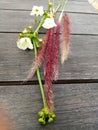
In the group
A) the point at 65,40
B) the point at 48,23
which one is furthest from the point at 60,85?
the point at 48,23

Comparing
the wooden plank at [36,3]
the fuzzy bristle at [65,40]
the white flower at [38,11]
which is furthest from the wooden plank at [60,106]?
the wooden plank at [36,3]

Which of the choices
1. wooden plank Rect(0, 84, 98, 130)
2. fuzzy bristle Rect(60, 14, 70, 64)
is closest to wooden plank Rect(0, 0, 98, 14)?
fuzzy bristle Rect(60, 14, 70, 64)

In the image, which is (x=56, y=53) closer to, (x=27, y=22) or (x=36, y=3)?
(x=27, y=22)

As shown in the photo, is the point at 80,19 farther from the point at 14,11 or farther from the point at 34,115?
the point at 34,115

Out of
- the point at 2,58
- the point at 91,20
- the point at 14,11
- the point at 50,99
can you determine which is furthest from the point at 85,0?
the point at 50,99

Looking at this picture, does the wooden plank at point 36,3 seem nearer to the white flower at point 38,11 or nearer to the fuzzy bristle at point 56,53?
the white flower at point 38,11

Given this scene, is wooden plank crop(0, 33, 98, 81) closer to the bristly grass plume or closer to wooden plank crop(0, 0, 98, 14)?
the bristly grass plume
